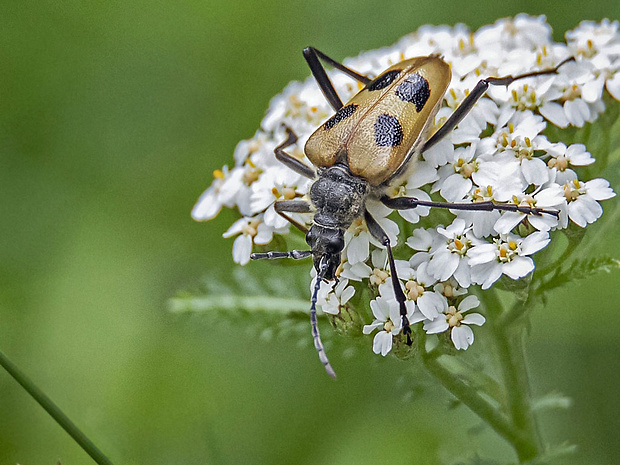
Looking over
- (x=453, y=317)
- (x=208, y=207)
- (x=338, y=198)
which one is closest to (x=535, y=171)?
(x=453, y=317)

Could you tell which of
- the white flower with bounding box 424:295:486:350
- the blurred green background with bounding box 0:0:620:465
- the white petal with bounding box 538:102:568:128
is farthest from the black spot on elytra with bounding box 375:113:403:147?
the blurred green background with bounding box 0:0:620:465

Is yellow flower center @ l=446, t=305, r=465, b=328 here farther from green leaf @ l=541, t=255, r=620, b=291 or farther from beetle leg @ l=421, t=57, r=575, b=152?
beetle leg @ l=421, t=57, r=575, b=152

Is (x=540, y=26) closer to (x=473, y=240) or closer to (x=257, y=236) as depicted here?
(x=473, y=240)

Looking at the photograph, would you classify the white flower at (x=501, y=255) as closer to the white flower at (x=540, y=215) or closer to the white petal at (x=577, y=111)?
the white flower at (x=540, y=215)

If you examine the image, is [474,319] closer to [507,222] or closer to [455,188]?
[507,222]

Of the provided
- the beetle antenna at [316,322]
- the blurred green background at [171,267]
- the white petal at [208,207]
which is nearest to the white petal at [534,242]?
the beetle antenna at [316,322]

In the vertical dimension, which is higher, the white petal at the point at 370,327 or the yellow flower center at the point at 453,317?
the white petal at the point at 370,327
